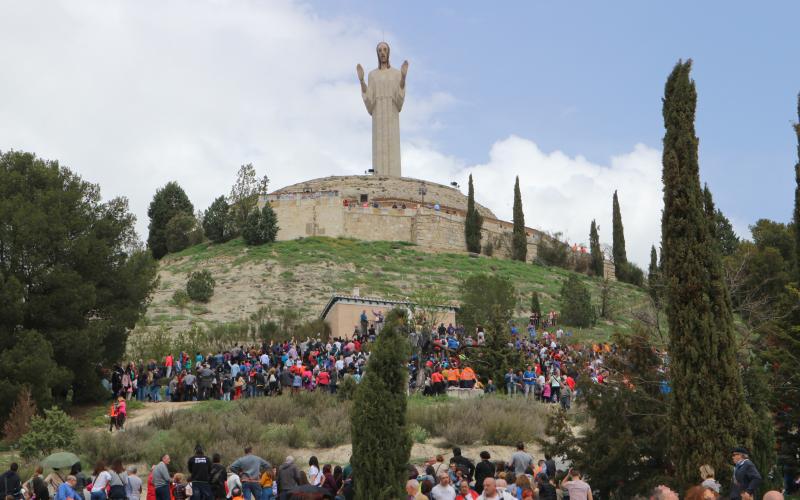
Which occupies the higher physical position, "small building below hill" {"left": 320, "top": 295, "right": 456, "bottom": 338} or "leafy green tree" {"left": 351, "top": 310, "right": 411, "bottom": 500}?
"small building below hill" {"left": 320, "top": 295, "right": 456, "bottom": 338}

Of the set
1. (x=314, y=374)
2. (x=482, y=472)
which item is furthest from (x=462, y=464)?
(x=314, y=374)

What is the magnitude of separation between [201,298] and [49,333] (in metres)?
20.3

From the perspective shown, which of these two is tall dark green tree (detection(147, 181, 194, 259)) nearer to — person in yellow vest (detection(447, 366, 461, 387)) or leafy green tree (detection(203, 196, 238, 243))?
leafy green tree (detection(203, 196, 238, 243))

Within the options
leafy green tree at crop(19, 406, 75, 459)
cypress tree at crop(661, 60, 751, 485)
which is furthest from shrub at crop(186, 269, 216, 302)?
cypress tree at crop(661, 60, 751, 485)

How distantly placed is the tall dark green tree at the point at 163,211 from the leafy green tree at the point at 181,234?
75 cm

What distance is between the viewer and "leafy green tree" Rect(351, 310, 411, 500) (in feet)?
34.7

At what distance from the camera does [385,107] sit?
199 ft

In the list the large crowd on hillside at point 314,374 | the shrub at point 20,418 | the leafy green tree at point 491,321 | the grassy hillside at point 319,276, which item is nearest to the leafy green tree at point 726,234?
the grassy hillside at point 319,276

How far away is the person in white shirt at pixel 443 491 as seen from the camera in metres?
9.93

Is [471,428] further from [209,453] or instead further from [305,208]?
[305,208]

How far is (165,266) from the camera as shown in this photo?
50750 mm

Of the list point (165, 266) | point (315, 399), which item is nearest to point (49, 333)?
point (315, 399)

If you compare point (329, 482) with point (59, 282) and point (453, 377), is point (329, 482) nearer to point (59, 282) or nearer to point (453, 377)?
point (453, 377)

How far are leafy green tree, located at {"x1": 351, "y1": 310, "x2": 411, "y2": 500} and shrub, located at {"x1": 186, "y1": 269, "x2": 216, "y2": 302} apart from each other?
107 feet
